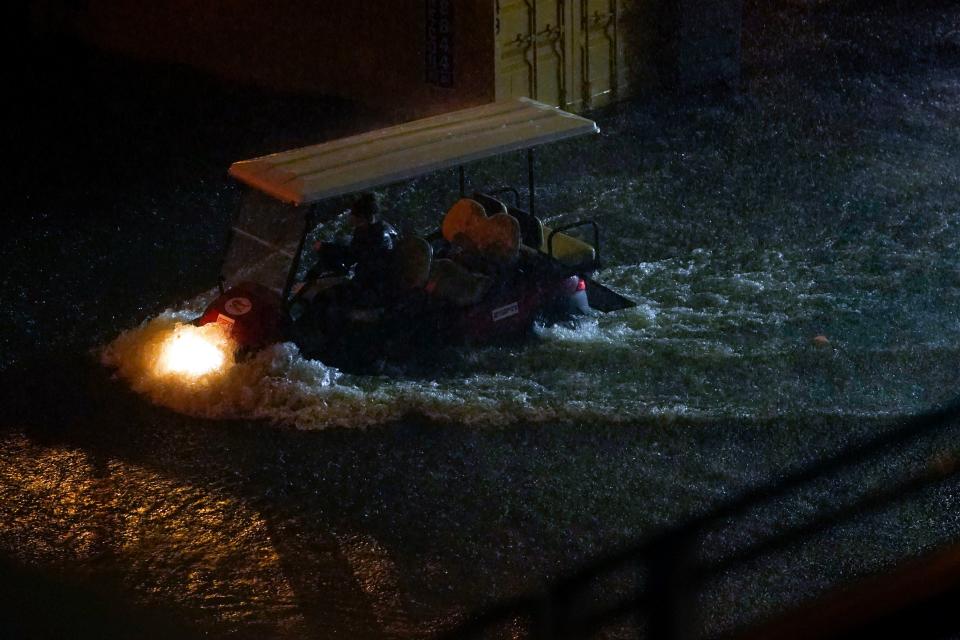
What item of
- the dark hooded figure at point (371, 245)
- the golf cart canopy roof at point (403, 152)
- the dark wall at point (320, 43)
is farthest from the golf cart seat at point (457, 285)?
the dark wall at point (320, 43)

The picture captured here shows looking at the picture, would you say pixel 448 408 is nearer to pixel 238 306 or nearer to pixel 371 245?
pixel 371 245

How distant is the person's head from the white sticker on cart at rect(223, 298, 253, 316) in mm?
944

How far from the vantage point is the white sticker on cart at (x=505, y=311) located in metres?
8.05

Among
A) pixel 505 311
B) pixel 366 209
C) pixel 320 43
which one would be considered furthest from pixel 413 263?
pixel 320 43

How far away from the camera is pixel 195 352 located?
7.92m

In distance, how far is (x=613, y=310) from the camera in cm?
892

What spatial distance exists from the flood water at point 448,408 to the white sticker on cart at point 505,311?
0.27 meters

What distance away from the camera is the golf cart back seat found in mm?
8414

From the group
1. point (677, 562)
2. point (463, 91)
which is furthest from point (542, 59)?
point (677, 562)

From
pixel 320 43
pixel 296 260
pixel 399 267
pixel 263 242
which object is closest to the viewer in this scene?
pixel 296 260

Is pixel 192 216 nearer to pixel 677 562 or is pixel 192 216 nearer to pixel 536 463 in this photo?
pixel 536 463

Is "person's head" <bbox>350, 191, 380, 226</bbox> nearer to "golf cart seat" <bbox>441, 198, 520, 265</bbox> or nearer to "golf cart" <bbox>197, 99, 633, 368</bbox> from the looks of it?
"golf cart" <bbox>197, 99, 633, 368</bbox>

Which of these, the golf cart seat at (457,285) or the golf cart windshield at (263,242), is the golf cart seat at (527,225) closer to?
the golf cart seat at (457,285)

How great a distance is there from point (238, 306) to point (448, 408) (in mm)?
1544
